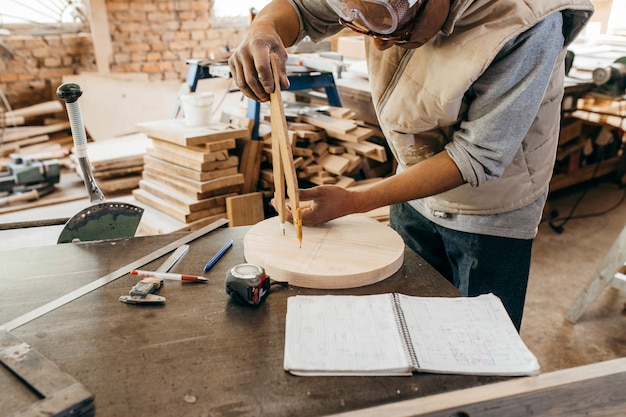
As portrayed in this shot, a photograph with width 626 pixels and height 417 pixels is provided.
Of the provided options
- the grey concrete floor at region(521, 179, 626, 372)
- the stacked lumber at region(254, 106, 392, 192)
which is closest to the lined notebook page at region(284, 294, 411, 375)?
the grey concrete floor at region(521, 179, 626, 372)

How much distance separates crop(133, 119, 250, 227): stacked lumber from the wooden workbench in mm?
1888

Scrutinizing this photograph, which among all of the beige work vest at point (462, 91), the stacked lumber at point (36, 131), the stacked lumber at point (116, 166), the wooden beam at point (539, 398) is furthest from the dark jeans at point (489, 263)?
the stacked lumber at point (36, 131)

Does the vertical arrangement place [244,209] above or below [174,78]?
below

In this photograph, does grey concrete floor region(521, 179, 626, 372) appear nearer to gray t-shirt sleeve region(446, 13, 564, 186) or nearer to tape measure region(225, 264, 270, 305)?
gray t-shirt sleeve region(446, 13, 564, 186)

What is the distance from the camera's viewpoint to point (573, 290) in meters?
3.50

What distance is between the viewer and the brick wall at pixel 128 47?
540 centimetres

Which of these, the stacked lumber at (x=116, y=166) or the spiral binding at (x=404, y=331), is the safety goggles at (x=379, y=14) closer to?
the spiral binding at (x=404, y=331)

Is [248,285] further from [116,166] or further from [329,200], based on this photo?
[116,166]

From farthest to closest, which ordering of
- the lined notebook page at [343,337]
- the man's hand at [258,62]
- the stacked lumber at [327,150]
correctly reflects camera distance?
the stacked lumber at [327,150] → the man's hand at [258,62] → the lined notebook page at [343,337]

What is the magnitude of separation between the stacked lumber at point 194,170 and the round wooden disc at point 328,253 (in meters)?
1.89

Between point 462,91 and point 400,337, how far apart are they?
0.65 m

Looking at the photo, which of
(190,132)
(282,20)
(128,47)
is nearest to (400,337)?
(282,20)

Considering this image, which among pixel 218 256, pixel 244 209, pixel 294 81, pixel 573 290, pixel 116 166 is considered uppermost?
pixel 294 81

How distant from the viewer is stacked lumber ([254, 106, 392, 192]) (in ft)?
12.1
